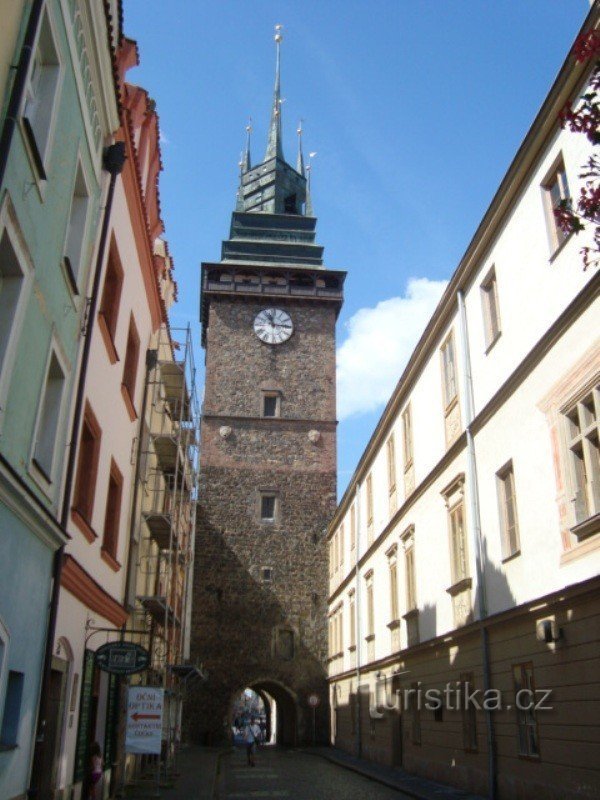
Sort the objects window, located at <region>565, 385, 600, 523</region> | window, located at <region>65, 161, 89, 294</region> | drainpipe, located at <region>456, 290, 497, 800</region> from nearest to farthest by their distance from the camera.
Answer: window, located at <region>565, 385, 600, 523</region>, window, located at <region>65, 161, 89, 294</region>, drainpipe, located at <region>456, 290, 497, 800</region>

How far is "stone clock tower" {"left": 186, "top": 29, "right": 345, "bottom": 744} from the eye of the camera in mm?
31875

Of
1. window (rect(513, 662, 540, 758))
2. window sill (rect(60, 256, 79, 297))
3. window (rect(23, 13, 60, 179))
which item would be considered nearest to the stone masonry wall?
window (rect(513, 662, 540, 758))

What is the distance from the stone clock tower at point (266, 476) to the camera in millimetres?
31875

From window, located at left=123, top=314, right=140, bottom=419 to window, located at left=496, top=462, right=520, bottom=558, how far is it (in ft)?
22.4

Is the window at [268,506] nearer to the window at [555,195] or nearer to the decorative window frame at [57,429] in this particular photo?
the window at [555,195]

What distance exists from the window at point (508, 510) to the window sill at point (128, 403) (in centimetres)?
668

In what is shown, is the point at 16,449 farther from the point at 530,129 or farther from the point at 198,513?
the point at 198,513

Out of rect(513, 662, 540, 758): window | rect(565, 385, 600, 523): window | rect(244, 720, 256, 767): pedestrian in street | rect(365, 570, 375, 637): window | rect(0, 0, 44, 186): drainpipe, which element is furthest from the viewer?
rect(365, 570, 375, 637): window

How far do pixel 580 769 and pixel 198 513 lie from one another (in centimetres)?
2471

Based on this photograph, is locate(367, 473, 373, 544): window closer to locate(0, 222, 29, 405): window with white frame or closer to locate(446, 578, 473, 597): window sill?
locate(446, 578, 473, 597): window sill

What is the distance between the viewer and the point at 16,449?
7840 mm

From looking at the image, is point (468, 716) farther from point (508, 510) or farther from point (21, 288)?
point (21, 288)

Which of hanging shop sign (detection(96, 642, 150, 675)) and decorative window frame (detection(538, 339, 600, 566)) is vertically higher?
decorative window frame (detection(538, 339, 600, 566))

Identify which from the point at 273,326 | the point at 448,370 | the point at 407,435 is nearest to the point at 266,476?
the point at 273,326
